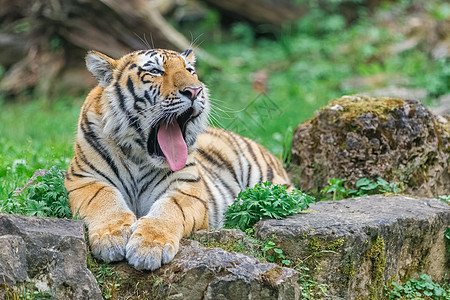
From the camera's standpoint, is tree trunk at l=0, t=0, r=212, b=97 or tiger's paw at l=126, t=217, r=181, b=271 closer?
tiger's paw at l=126, t=217, r=181, b=271

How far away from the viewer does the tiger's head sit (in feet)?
12.2

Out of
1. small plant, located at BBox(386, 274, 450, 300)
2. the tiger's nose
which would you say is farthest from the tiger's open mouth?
small plant, located at BBox(386, 274, 450, 300)

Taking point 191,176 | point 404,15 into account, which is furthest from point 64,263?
point 404,15

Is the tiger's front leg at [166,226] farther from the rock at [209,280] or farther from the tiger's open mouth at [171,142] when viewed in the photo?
the tiger's open mouth at [171,142]

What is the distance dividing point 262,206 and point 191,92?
3.05 feet

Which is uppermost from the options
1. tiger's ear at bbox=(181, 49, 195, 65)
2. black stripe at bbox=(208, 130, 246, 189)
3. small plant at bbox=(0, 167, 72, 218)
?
tiger's ear at bbox=(181, 49, 195, 65)

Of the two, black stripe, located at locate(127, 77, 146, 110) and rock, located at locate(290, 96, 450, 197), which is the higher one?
rock, located at locate(290, 96, 450, 197)

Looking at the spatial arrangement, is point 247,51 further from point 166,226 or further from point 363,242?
point 166,226

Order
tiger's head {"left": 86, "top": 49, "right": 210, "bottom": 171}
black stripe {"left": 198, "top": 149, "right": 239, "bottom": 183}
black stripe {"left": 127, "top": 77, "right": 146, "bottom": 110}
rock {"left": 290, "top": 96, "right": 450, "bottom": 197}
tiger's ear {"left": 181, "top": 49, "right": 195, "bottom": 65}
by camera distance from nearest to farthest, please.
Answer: tiger's head {"left": 86, "top": 49, "right": 210, "bottom": 171}
black stripe {"left": 127, "top": 77, "right": 146, "bottom": 110}
tiger's ear {"left": 181, "top": 49, "right": 195, "bottom": 65}
black stripe {"left": 198, "top": 149, "right": 239, "bottom": 183}
rock {"left": 290, "top": 96, "right": 450, "bottom": 197}

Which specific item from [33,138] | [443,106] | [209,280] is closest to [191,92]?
[209,280]

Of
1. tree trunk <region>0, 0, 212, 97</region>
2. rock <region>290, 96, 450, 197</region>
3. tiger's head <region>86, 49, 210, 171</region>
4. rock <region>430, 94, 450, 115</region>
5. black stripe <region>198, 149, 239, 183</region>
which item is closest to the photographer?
tiger's head <region>86, 49, 210, 171</region>

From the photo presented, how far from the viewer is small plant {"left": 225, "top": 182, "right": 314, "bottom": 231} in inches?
156

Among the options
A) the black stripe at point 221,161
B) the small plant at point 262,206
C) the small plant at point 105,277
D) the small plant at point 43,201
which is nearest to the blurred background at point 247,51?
the black stripe at point 221,161

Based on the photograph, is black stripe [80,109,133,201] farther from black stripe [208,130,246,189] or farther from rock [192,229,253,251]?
black stripe [208,130,246,189]
